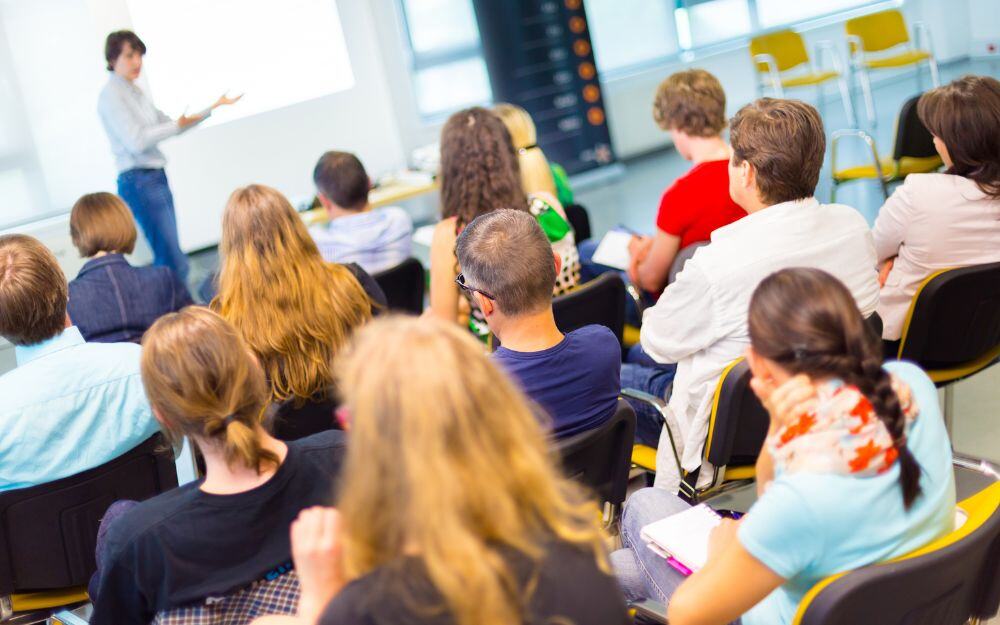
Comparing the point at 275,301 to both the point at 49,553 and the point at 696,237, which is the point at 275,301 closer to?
the point at 49,553

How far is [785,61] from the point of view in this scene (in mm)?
8039

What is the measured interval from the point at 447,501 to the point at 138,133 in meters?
5.14

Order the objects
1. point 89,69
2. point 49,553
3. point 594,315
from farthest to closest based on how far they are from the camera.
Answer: point 89,69 < point 594,315 < point 49,553

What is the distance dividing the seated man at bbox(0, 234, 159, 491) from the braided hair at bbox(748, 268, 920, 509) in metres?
1.54

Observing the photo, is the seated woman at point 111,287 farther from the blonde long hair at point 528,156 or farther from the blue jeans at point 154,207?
the blue jeans at point 154,207

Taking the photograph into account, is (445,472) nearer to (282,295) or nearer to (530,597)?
(530,597)

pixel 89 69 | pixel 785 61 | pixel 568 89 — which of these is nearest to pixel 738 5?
pixel 785 61

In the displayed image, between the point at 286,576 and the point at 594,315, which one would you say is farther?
the point at 594,315

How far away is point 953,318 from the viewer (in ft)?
8.55

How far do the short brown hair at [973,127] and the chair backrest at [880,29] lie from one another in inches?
232

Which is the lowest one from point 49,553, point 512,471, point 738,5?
point 49,553

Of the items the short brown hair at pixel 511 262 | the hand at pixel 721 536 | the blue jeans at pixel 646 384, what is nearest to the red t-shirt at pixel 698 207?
the blue jeans at pixel 646 384

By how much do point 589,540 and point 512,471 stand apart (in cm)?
14

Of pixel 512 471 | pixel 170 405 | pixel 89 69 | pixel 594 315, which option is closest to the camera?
pixel 512 471
